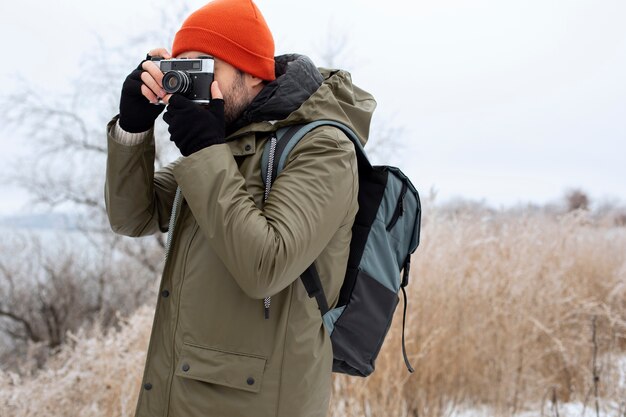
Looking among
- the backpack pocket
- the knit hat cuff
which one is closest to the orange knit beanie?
the knit hat cuff

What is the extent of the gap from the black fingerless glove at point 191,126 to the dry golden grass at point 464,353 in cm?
169

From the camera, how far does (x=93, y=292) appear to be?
10.9m

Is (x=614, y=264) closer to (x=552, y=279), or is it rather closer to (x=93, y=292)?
(x=552, y=279)

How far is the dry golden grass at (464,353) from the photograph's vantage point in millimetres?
2676

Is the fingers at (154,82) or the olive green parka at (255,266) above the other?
the fingers at (154,82)

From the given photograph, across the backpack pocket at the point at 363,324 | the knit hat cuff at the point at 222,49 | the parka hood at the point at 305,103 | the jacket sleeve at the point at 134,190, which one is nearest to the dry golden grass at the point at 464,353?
the backpack pocket at the point at 363,324

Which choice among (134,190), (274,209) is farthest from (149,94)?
(274,209)

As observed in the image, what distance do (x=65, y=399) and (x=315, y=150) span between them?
2323 millimetres

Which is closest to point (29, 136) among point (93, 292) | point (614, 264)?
point (93, 292)

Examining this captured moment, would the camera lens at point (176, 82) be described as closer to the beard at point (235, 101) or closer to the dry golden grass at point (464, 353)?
the beard at point (235, 101)

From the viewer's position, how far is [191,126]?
1095 millimetres

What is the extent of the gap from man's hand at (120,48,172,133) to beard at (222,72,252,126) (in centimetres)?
14

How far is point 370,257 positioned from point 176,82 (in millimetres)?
547

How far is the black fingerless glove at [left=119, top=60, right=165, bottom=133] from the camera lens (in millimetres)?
1229
